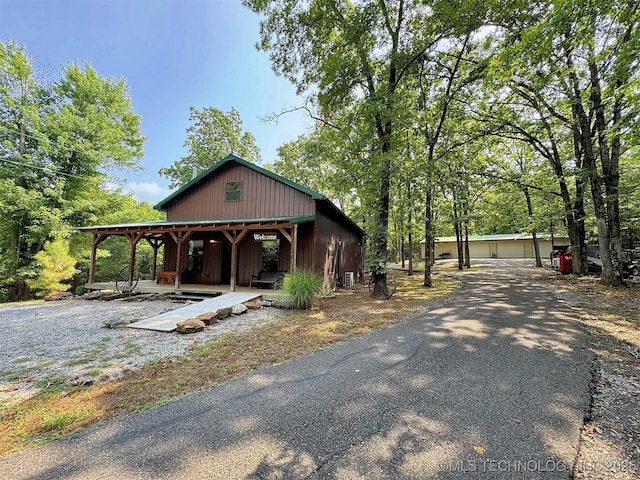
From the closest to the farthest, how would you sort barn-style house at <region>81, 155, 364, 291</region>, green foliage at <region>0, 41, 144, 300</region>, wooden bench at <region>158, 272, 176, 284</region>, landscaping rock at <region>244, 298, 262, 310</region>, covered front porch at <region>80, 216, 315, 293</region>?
landscaping rock at <region>244, 298, 262, 310</region> < covered front porch at <region>80, 216, 315, 293</region> < barn-style house at <region>81, 155, 364, 291</region> < wooden bench at <region>158, 272, 176, 284</region> < green foliage at <region>0, 41, 144, 300</region>

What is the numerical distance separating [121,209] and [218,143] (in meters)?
11.4

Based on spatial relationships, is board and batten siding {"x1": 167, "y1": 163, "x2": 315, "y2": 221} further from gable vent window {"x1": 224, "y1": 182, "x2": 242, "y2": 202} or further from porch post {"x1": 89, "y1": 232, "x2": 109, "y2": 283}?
porch post {"x1": 89, "y1": 232, "x2": 109, "y2": 283}

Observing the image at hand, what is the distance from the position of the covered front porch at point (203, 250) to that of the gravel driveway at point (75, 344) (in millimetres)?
3068

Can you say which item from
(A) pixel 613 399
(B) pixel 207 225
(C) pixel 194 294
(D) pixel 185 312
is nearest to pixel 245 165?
(B) pixel 207 225

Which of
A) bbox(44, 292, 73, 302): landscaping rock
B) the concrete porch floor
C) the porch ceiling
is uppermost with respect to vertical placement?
the porch ceiling

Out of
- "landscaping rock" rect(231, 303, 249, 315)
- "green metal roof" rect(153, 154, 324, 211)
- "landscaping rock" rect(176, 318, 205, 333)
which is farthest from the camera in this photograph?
"green metal roof" rect(153, 154, 324, 211)

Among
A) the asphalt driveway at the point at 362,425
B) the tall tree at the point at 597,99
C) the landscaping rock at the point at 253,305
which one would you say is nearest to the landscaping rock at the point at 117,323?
the landscaping rock at the point at 253,305

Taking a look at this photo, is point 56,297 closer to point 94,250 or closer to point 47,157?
point 94,250

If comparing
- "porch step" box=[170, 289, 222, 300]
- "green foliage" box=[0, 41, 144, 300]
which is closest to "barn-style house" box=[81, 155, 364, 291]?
"porch step" box=[170, 289, 222, 300]

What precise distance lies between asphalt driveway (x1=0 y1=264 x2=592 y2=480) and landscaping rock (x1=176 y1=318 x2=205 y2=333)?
2664 mm

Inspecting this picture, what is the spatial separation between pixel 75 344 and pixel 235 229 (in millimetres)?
5542

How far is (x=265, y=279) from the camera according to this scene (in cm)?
1093

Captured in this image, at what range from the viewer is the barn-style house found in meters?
10.3

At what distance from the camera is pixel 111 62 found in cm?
1520
